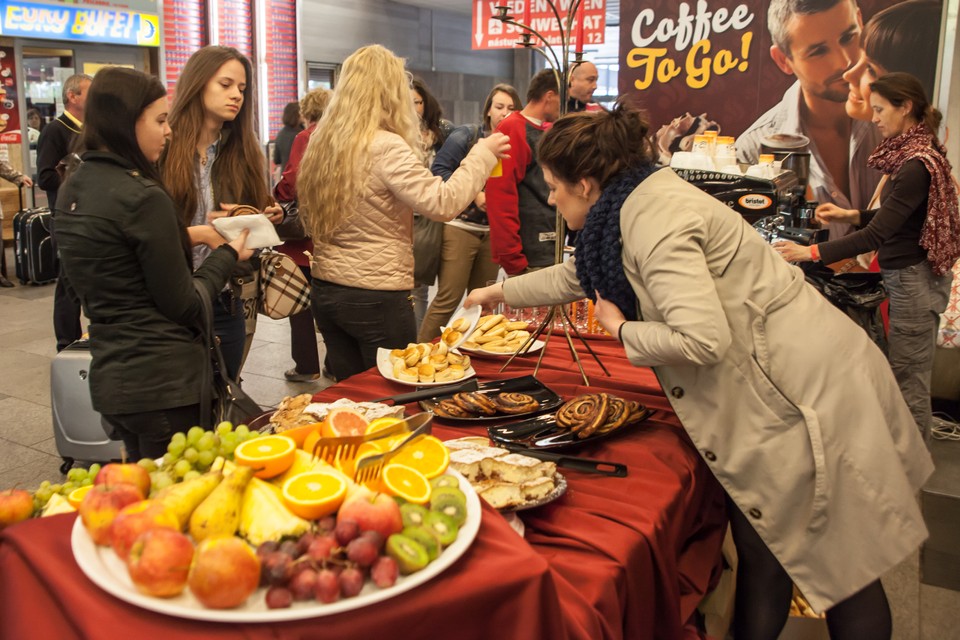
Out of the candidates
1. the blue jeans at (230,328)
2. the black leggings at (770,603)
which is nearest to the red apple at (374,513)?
the black leggings at (770,603)

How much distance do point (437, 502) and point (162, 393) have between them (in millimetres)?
1059

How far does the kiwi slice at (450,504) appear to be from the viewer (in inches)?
45.2

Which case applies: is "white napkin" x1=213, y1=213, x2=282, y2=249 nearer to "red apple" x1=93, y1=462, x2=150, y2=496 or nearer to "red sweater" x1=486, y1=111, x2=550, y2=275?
"red apple" x1=93, y1=462, x2=150, y2=496

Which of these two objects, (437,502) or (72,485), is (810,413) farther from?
(72,485)

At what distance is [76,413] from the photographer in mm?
3115

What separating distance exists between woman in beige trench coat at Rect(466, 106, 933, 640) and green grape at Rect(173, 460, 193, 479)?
0.84m

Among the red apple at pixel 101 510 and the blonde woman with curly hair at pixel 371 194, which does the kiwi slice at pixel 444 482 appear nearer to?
the red apple at pixel 101 510

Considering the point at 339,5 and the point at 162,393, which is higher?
the point at 339,5

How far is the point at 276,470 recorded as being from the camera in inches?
47.1

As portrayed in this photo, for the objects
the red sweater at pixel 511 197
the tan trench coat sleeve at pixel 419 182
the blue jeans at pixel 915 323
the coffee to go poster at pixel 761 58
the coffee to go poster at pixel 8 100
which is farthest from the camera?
the coffee to go poster at pixel 8 100

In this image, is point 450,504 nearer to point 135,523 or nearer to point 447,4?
point 135,523

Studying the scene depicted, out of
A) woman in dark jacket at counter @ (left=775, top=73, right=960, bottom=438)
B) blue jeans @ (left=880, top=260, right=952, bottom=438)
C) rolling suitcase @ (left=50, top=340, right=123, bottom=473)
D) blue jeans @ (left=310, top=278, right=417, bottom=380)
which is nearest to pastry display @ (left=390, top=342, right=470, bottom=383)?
blue jeans @ (left=310, top=278, right=417, bottom=380)

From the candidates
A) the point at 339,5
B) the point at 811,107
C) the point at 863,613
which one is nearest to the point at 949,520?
the point at 863,613

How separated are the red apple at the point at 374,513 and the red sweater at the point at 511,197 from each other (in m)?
2.78
